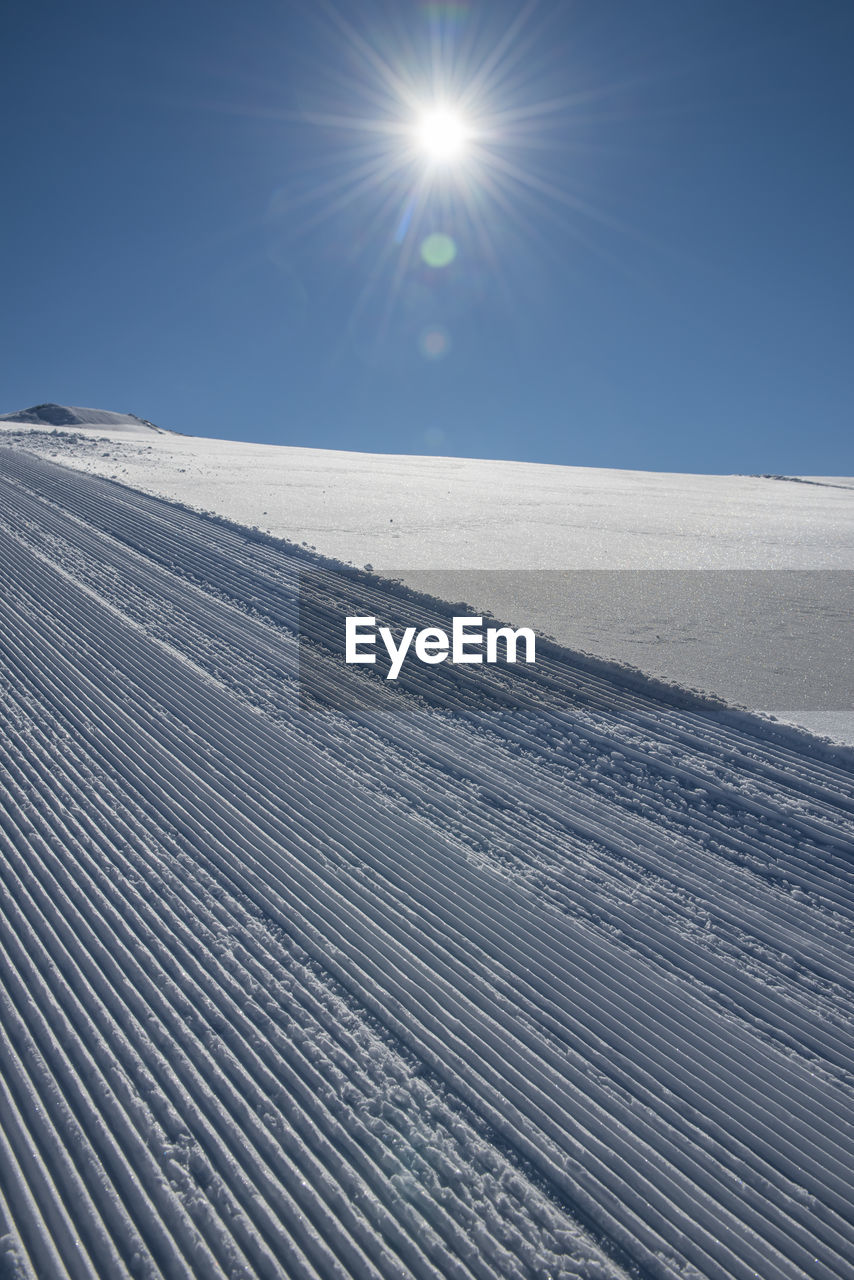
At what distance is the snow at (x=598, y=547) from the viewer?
9.41 meters

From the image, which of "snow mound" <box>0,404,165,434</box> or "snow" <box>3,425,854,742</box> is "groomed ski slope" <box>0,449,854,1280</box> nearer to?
"snow" <box>3,425,854,742</box>

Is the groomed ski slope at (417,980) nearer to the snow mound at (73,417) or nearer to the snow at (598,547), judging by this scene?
the snow at (598,547)

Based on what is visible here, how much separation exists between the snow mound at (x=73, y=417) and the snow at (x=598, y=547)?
13.7 metres

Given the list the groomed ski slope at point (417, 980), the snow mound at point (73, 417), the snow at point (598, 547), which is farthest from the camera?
the snow mound at point (73, 417)

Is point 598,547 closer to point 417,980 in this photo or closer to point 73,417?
point 417,980

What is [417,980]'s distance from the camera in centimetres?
483

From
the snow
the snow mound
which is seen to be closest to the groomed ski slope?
the snow

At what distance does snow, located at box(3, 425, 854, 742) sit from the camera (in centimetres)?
941

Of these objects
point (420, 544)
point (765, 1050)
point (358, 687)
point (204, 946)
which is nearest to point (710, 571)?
point (420, 544)

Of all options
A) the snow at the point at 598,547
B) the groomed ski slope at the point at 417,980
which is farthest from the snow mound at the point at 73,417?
the groomed ski slope at the point at 417,980

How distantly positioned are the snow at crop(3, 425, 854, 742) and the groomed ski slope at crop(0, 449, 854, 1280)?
4.60ft

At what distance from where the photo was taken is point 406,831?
6352mm

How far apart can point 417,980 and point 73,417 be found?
1686 inches

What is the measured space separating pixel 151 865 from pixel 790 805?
5.19 meters
